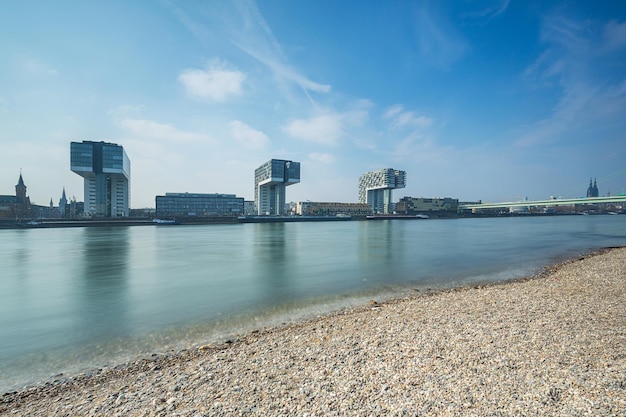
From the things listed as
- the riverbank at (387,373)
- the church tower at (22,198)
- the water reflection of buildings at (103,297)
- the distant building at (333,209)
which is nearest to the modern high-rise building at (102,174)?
the church tower at (22,198)

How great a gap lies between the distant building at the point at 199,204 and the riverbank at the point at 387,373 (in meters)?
115

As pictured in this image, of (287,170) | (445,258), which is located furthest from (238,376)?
(287,170)

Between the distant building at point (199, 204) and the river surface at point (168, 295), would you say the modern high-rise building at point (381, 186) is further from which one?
the river surface at point (168, 295)

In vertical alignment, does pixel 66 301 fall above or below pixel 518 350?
below

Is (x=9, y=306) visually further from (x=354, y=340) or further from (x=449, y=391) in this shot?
(x=449, y=391)

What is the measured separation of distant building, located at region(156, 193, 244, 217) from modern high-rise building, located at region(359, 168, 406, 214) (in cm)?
6469

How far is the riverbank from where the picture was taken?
3.78 metres

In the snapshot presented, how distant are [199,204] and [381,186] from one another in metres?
83.1

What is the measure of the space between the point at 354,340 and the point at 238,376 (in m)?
2.49

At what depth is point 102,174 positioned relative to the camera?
82.4 meters

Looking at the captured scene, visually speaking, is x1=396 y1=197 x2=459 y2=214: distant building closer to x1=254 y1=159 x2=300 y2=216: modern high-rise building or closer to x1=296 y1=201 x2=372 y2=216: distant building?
x1=296 y1=201 x2=372 y2=216: distant building

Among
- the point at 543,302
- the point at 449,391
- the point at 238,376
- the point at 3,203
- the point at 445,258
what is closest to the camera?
the point at 449,391

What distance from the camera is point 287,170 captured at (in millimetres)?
105625

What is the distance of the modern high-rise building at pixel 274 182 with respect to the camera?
103588mm
